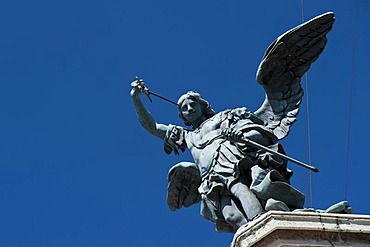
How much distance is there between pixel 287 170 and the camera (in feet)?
28.5

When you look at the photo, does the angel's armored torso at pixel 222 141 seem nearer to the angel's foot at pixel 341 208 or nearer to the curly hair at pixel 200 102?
the curly hair at pixel 200 102

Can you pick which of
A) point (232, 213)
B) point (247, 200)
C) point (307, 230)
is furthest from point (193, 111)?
point (307, 230)

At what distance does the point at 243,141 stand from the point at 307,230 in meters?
2.40

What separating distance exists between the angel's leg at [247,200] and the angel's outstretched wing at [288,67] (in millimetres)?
1164

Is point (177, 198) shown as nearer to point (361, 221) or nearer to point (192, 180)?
point (192, 180)

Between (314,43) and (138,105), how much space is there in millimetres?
2290

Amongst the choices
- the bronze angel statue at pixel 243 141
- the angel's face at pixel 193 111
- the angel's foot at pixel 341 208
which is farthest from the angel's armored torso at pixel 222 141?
the angel's foot at pixel 341 208

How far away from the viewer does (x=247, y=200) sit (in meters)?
8.20

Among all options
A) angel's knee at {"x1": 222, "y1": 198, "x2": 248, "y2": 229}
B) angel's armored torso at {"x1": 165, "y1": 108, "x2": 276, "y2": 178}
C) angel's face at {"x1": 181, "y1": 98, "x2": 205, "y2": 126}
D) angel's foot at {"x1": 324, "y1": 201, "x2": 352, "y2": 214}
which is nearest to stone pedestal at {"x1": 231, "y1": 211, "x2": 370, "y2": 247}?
angel's foot at {"x1": 324, "y1": 201, "x2": 352, "y2": 214}

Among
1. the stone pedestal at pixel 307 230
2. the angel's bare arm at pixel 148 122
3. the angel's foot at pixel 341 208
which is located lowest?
the stone pedestal at pixel 307 230

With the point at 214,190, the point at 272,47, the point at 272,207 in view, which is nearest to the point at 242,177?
the point at 214,190

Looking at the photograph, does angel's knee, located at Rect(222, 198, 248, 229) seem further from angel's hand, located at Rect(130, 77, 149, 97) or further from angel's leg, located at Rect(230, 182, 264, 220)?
angel's hand, located at Rect(130, 77, 149, 97)

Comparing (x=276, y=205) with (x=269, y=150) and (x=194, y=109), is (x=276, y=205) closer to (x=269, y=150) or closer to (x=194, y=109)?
(x=269, y=150)

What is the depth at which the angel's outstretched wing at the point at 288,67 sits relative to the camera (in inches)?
373
